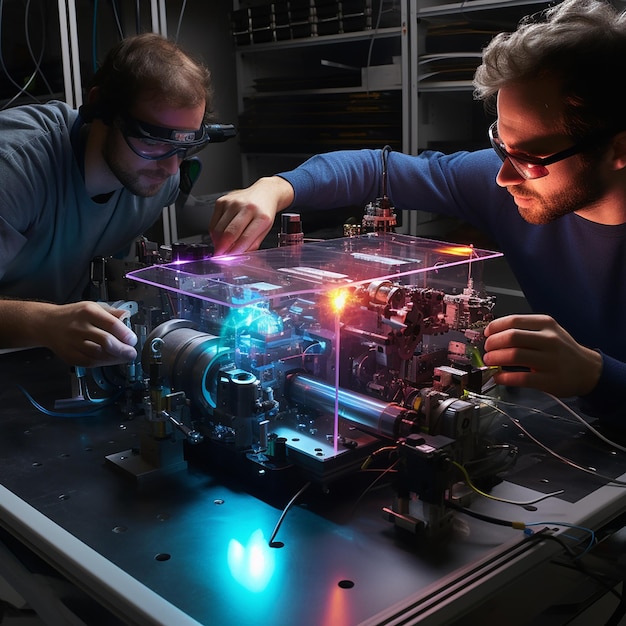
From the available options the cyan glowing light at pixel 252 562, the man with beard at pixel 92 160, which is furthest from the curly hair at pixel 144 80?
the cyan glowing light at pixel 252 562

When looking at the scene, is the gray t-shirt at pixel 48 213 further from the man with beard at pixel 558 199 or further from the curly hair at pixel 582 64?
the curly hair at pixel 582 64

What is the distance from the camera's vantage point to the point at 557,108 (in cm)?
122

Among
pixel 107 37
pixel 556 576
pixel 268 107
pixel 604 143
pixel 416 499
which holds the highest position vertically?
pixel 107 37

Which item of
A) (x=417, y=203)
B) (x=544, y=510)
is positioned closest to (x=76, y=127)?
(x=417, y=203)

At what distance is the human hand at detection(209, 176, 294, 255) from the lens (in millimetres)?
1440

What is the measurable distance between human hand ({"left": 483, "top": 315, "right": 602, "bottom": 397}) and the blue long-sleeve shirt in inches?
3.1

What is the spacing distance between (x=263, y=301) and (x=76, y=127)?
107cm

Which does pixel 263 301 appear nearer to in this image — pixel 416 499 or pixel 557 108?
pixel 416 499

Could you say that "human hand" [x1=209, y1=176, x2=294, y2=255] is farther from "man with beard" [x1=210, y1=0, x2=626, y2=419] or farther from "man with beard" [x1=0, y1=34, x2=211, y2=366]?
"man with beard" [x1=0, y1=34, x2=211, y2=366]

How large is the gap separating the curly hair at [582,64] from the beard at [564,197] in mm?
94

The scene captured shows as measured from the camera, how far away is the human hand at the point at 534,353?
106cm

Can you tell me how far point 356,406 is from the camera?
1.03m

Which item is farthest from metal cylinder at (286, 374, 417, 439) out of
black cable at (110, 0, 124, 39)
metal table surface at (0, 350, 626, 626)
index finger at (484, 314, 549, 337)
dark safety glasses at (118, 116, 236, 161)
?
black cable at (110, 0, 124, 39)

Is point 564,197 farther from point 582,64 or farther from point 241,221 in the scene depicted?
point 241,221
